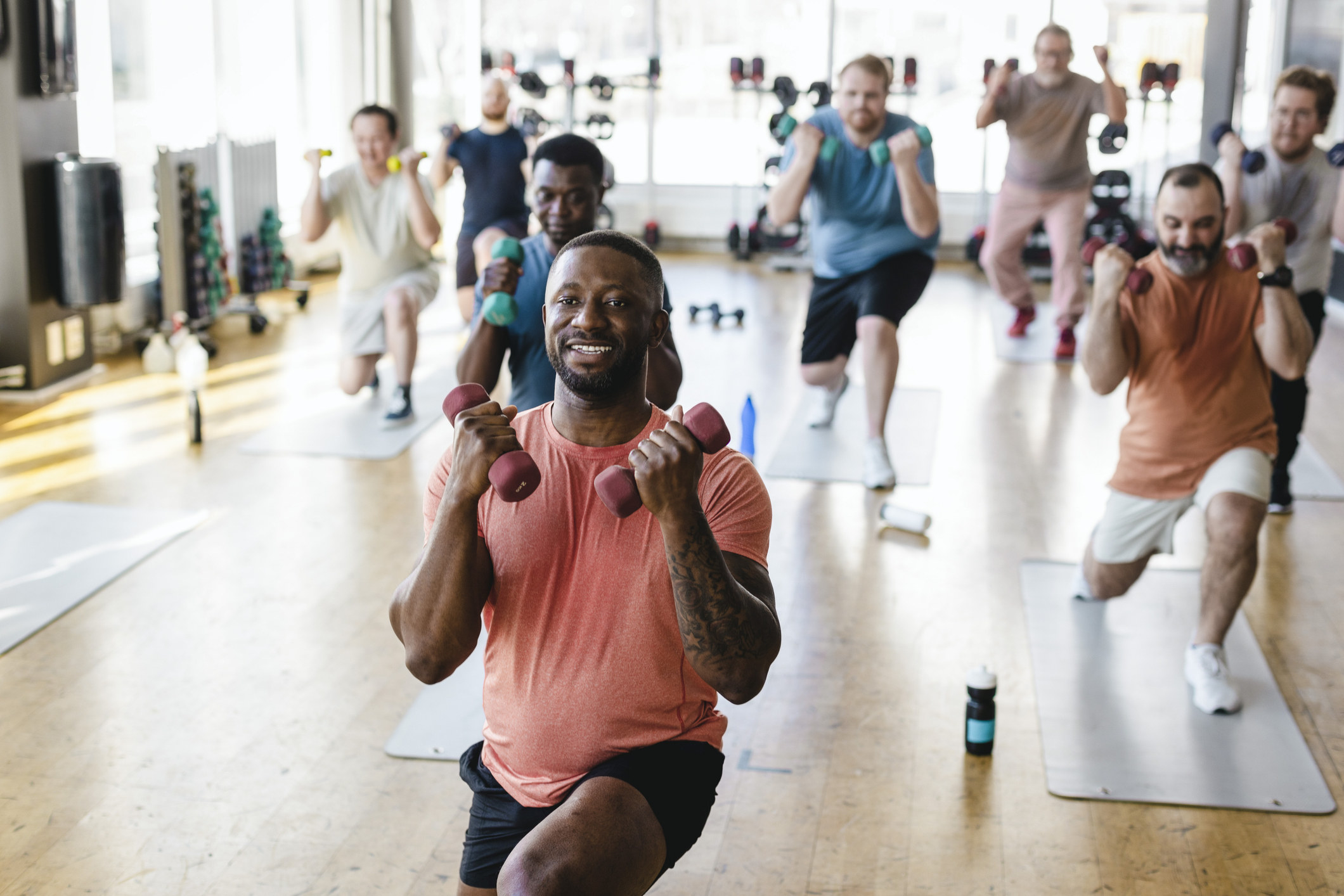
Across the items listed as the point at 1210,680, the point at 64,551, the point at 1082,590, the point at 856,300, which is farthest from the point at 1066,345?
the point at 64,551

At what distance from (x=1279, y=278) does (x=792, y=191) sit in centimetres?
179

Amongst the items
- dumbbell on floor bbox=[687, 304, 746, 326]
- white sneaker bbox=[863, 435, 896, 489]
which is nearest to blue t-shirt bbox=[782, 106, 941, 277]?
white sneaker bbox=[863, 435, 896, 489]

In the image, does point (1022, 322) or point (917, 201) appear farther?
point (1022, 322)

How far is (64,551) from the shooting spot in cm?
378

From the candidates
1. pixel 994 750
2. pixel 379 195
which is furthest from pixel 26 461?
pixel 994 750

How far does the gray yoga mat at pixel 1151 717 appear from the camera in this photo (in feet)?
8.61

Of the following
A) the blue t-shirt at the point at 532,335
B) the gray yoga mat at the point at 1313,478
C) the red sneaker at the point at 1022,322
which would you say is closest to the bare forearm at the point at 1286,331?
the blue t-shirt at the point at 532,335

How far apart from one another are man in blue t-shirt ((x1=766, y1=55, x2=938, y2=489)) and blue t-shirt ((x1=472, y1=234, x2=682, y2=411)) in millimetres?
1728

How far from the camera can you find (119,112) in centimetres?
638

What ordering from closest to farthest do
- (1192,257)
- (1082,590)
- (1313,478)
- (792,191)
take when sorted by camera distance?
(1192,257) < (1082,590) < (792,191) < (1313,478)

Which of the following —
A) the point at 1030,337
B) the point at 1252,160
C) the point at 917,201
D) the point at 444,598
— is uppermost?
the point at 1252,160

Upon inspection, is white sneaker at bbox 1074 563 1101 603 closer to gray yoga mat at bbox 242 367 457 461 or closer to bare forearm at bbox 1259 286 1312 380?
bare forearm at bbox 1259 286 1312 380

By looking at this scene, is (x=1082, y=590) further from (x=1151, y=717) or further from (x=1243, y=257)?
(x=1243, y=257)

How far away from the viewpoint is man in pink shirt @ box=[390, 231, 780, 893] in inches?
63.7
